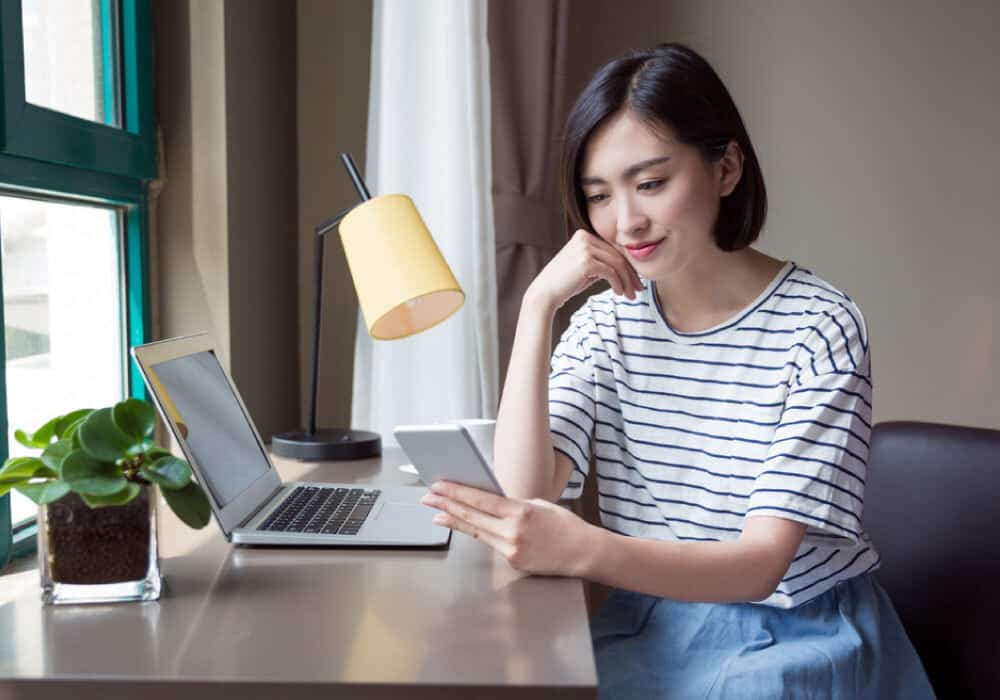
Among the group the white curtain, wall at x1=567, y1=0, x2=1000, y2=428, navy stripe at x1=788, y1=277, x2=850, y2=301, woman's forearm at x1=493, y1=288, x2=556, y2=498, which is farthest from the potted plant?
wall at x1=567, y1=0, x2=1000, y2=428

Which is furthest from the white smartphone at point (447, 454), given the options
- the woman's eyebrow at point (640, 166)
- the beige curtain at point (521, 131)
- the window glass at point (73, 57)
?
the beige curtain at point (521, 131)

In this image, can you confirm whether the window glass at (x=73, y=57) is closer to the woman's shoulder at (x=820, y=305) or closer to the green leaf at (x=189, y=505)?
the green leaf at (x=189, y=505)

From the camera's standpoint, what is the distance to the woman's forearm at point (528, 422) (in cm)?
127

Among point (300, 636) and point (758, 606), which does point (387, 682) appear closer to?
point (300, 636)

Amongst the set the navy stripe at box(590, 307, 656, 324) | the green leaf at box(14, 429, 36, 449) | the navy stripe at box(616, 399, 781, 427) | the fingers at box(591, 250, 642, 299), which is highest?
the fingers at box(591, 250, 642, 299)

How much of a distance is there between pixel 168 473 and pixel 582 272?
610mm

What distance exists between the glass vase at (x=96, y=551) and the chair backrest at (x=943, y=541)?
39.9 inches

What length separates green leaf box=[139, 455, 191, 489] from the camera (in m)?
0.88

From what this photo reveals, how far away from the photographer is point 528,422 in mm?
1272

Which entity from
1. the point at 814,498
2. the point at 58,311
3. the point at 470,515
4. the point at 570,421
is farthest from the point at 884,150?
the point at 58,311

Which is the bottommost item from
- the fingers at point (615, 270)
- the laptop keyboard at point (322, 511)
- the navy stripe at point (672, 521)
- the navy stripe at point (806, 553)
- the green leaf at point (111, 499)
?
the navy stripe at point (806, 553)

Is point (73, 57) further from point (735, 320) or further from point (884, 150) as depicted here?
point (884, 150)

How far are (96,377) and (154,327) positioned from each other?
0.15 m

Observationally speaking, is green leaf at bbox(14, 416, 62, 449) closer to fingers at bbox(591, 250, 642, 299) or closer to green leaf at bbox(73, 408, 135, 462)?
green leaf at bbox(73, 408, 135, 462)
